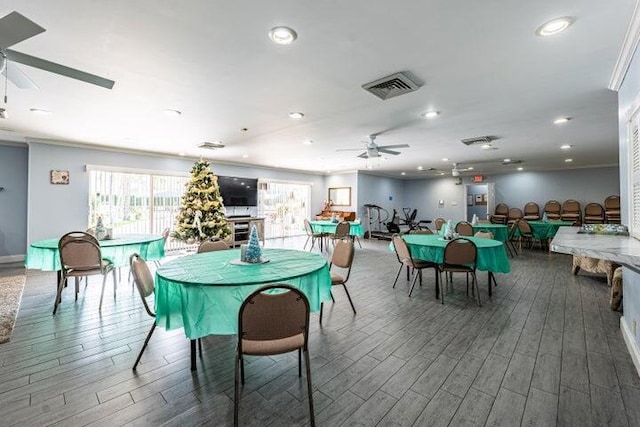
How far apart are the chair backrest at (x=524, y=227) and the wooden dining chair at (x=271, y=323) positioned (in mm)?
7814

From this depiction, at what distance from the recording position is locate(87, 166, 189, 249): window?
6438 mm

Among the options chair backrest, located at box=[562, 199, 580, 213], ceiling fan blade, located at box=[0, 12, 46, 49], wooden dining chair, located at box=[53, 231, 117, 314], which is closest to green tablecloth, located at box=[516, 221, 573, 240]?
chair backrest, located at box=[562, 199, 580, 213]

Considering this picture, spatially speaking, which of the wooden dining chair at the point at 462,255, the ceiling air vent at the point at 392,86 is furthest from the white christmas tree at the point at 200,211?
the wooden dining chair at the point at 462,255

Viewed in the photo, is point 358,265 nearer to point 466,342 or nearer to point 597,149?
point 466,342

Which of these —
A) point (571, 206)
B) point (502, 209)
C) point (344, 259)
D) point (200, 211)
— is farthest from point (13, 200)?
point (571, 206)

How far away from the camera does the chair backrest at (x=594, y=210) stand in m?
9.38

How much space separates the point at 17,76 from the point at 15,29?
89 cm

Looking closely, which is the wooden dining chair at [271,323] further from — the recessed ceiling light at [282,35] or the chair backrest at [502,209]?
the chair backrest at [502,209]

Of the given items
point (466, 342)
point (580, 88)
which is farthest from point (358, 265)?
point (580, 88)

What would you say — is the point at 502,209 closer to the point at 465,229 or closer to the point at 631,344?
the point at 465,229

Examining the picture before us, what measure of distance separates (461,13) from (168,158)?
24.0ft

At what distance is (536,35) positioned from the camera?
2.17 meters

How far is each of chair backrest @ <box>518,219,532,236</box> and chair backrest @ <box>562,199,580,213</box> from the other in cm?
399

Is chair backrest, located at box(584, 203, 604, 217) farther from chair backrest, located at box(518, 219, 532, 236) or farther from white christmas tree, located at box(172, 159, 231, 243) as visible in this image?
white christmas tree, located at box(172, 159, 231, 243)
